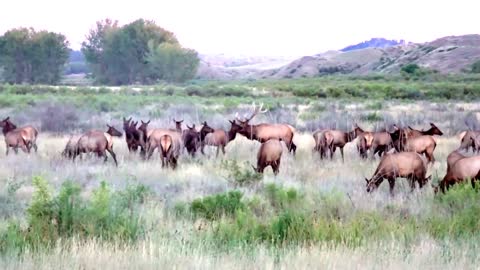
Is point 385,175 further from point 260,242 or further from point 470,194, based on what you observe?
point 260,242

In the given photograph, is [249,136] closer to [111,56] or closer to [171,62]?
[171,62]

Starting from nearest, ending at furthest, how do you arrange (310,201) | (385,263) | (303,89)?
(385,263)
(310,201)
(303,89)

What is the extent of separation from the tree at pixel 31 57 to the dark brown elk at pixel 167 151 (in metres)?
72.3

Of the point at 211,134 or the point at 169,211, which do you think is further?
the point at 211,134

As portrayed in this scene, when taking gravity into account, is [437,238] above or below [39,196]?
below

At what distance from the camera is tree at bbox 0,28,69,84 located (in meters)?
85.3

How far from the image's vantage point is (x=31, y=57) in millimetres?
85688

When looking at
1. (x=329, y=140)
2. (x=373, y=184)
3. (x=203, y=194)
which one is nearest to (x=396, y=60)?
(x=329, y=140)

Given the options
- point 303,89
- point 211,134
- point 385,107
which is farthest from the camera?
point 303,89

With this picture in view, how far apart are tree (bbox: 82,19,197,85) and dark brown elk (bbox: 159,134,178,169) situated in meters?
70.4

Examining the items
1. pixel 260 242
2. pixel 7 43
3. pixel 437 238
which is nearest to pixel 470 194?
pixel 437 238

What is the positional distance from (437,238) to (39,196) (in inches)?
192

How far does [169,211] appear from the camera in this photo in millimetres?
10562

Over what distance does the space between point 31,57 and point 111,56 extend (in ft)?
32.4
